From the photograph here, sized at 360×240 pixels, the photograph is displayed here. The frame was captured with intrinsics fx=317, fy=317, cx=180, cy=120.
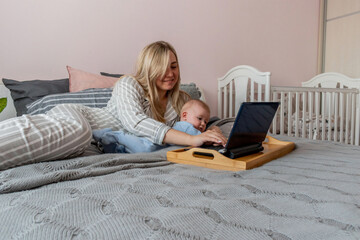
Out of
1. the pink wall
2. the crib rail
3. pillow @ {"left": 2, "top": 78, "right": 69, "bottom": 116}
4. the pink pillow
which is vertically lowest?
the crib rail

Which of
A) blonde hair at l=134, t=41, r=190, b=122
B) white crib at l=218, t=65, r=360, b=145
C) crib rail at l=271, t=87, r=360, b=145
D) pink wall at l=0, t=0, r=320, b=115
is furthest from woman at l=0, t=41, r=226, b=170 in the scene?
crib rail at l=271, t=87, r=360, b=145

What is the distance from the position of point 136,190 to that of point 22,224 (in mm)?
230

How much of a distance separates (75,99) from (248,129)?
87 centimetres

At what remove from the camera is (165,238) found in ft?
1.50

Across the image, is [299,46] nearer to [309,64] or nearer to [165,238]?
[309,64]

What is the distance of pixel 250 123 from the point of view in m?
0.99

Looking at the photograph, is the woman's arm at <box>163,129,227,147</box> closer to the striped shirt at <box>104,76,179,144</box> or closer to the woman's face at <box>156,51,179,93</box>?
the striped shirt at <box>104,76,179,144</box>

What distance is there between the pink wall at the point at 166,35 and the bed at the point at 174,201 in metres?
1.21

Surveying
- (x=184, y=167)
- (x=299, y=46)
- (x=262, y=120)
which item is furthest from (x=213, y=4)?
(x=184, y=167)

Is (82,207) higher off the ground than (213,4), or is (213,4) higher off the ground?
(213,4)

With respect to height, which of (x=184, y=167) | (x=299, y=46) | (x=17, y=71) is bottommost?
(x=184, y=167)

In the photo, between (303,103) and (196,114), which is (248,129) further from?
(303,103)

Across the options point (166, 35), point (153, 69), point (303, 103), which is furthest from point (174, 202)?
point (166, 35)

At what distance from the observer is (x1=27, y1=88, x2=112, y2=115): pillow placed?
1.45 meters
